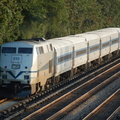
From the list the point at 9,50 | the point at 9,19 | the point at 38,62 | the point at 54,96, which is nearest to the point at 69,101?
the point at 54,96

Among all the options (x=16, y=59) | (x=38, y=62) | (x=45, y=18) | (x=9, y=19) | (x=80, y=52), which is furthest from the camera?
(x=45, y=18)

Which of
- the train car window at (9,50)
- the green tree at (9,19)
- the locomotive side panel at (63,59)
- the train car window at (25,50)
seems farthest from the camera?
the green tree at (9,19)

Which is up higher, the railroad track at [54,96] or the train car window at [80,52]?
the train car window at [80,52]

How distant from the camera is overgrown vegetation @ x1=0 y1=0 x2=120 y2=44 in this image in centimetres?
2775

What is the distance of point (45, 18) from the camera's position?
33500 mm

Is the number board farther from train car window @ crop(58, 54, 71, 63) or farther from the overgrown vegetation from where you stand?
the overgrown vegetation

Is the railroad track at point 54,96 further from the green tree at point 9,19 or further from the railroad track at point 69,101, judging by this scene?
the green tree at point 9,19

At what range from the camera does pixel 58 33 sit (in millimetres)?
37250

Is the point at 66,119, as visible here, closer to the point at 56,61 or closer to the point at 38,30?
the point at 56,61

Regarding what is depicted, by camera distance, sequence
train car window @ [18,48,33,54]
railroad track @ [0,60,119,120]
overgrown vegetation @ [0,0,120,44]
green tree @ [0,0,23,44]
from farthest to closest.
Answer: overgrown vegetation @ [0,0,120,44] < green tree @ [0,0,23,44] < train car window @ [18,48,33,54] < railroad track @ [0,60,119,120]

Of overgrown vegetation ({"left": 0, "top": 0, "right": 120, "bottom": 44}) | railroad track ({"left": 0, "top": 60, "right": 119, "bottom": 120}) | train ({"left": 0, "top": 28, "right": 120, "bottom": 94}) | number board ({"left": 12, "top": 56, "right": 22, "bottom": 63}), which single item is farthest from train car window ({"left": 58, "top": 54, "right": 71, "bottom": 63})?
overgrown vegetation ({"left": 0, "top": 0, "right": 120, "bottom": 44})

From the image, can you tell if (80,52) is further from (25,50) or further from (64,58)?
(25,50)

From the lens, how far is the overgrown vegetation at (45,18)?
27752mm

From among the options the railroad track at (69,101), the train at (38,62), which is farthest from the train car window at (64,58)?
the railroad track at (69,101)
